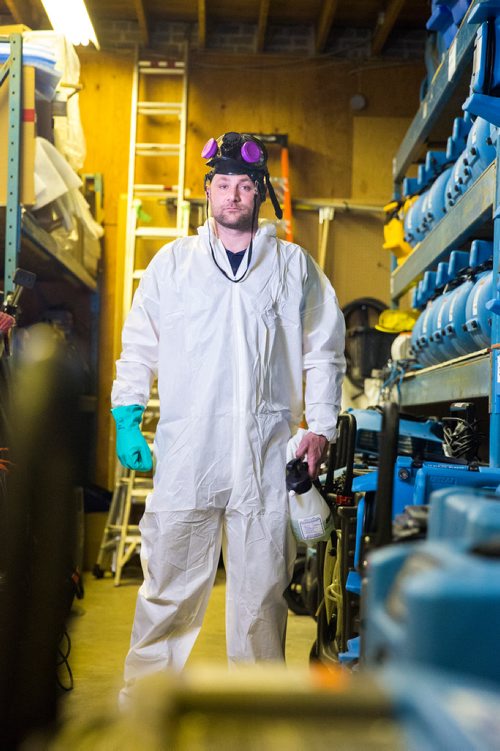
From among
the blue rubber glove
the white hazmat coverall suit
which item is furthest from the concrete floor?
the blue rubber glove

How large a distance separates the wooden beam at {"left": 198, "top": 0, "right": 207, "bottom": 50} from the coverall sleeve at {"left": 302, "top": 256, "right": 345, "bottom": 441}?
4130 millimetres

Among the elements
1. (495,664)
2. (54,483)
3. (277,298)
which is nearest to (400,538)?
(495,664)

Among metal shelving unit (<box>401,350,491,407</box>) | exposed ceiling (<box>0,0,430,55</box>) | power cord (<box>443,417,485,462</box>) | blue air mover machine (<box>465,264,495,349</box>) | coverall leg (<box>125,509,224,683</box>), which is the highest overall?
exposed ceiling (<box>0,0,430,55</box>)

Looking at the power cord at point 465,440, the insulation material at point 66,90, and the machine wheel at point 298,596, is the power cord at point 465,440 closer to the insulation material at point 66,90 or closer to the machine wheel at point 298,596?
the machine wheel at point 298,596

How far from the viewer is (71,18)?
5.57 metres

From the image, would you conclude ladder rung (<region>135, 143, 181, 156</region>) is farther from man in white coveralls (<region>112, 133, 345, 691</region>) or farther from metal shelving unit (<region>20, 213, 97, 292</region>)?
man in white coveralls (<region>112, 133, 345, 691</region>)

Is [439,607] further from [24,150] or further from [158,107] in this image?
[158,107]

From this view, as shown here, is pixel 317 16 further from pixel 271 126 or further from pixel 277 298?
pixel 277 298

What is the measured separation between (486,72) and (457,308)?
1.38 meters

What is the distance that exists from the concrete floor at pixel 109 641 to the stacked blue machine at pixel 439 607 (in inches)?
82.3

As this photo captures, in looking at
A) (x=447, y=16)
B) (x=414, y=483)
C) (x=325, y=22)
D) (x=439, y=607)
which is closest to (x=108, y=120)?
(x=325, y=22)

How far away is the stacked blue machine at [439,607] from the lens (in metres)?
0.73

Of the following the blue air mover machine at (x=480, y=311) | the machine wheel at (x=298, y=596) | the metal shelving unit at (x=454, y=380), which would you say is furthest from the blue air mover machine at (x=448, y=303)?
the machine wheel at (x=298, y=596)

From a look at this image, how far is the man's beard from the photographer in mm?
2941
